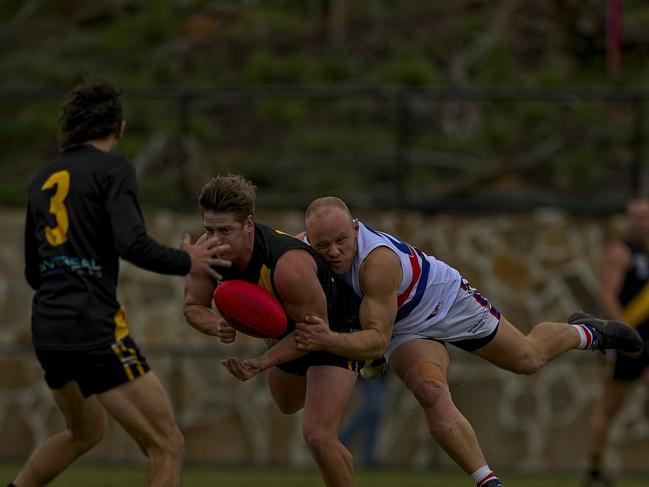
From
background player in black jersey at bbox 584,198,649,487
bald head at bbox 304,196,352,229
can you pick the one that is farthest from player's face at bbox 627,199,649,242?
bald head at bbox 304,196,352,229

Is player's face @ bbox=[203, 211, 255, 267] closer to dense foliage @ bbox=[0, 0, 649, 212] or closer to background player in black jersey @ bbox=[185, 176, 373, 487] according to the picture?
background player in black jersey @ bbox=[185, 176, 373, 487]

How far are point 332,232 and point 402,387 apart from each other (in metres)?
6.19

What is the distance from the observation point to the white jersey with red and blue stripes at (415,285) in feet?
21.5

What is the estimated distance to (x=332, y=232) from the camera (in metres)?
6.36

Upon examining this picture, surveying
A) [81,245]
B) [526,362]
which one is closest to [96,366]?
[81,245]

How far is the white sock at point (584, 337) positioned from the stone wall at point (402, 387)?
4.95 meters

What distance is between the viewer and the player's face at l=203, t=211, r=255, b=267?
20.2 feet

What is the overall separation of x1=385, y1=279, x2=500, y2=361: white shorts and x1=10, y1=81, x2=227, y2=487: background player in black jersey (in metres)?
1.17

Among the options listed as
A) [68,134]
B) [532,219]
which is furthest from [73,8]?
[68,134]

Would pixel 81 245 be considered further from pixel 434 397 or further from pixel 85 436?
pixel 434 397

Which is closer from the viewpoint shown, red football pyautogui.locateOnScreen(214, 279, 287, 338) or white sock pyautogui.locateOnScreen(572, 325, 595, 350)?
red football pyautogui.locateOnScreen(214, 279, 287, 338)

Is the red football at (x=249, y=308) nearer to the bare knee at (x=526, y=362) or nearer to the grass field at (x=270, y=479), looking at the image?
the bare knee at (x=526, y=362)

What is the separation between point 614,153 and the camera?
13703 mm

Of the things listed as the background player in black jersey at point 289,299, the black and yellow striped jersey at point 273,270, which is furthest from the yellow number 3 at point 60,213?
the black and yellow striped jersey at point 273,270
